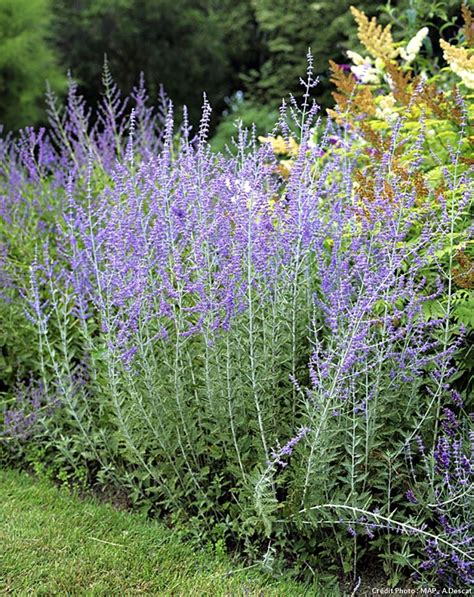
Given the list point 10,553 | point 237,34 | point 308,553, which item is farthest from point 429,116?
point 237,34

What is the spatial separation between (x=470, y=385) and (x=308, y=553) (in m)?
0.96

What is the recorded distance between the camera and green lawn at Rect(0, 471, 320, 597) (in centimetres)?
277

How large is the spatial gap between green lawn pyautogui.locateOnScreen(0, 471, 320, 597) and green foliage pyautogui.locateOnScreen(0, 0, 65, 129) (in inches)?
363

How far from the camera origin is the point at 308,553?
302cm

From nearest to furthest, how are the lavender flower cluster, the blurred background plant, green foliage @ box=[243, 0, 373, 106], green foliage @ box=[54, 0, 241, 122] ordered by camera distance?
the lavender flower cluster < the blurred background plant < green foliage @ box=[54, 0, 241, 122] < green foliage @ box=[243, 0, 373, 106]

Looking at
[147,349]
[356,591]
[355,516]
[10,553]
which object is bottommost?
[356,591]

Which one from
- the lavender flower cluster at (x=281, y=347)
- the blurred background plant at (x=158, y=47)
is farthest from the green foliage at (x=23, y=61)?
the lavender flower cluster at (x=281, y=347)

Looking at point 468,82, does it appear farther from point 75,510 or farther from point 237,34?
point 237,34

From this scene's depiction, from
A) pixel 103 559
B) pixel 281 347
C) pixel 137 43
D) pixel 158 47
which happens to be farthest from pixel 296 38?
pixel 103 559

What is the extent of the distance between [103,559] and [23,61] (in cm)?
980

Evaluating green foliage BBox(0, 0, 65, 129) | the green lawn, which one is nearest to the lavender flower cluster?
the green lawn

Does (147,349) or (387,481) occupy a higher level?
(147,349)

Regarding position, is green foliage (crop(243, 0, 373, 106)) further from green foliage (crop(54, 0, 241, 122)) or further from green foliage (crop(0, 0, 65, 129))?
green foliage (crop(0, 0, 65, 129))

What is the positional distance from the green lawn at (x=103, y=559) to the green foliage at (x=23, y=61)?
9230mm
